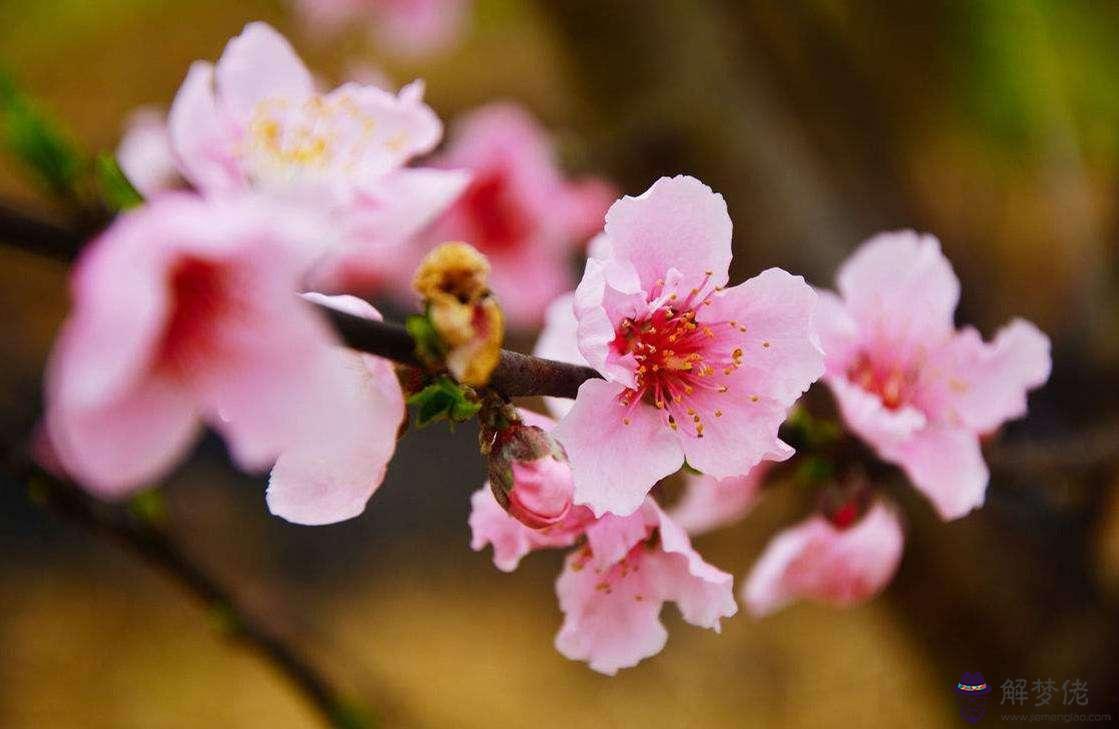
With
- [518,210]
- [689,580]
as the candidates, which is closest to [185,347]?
[689,580]

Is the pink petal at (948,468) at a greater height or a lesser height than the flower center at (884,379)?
lesser

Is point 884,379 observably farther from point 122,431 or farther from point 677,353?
point 122,431

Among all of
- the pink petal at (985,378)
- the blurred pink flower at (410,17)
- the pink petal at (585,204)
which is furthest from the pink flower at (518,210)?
the pink petal at (985,378)

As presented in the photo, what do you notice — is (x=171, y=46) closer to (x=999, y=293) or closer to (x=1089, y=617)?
(x=999, y=293)

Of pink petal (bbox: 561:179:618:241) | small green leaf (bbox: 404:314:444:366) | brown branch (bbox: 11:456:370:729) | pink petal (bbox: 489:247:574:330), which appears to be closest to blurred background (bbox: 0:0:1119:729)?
pink petal (bbox: 561:179:618:241)

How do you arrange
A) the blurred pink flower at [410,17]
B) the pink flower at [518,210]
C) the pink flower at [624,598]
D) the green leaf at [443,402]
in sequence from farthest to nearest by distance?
the blurred pink flower at [410,17] → the pink flower at [518,210] → the pink flower at [624,598] → the green leaf at [443,402]

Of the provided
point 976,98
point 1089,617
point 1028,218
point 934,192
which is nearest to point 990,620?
point 1089,617

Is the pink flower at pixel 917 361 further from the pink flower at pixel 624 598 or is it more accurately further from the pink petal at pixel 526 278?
the pink petal at pixel 526 278

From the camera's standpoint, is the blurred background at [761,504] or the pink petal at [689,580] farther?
the blurred background at [761,504]
